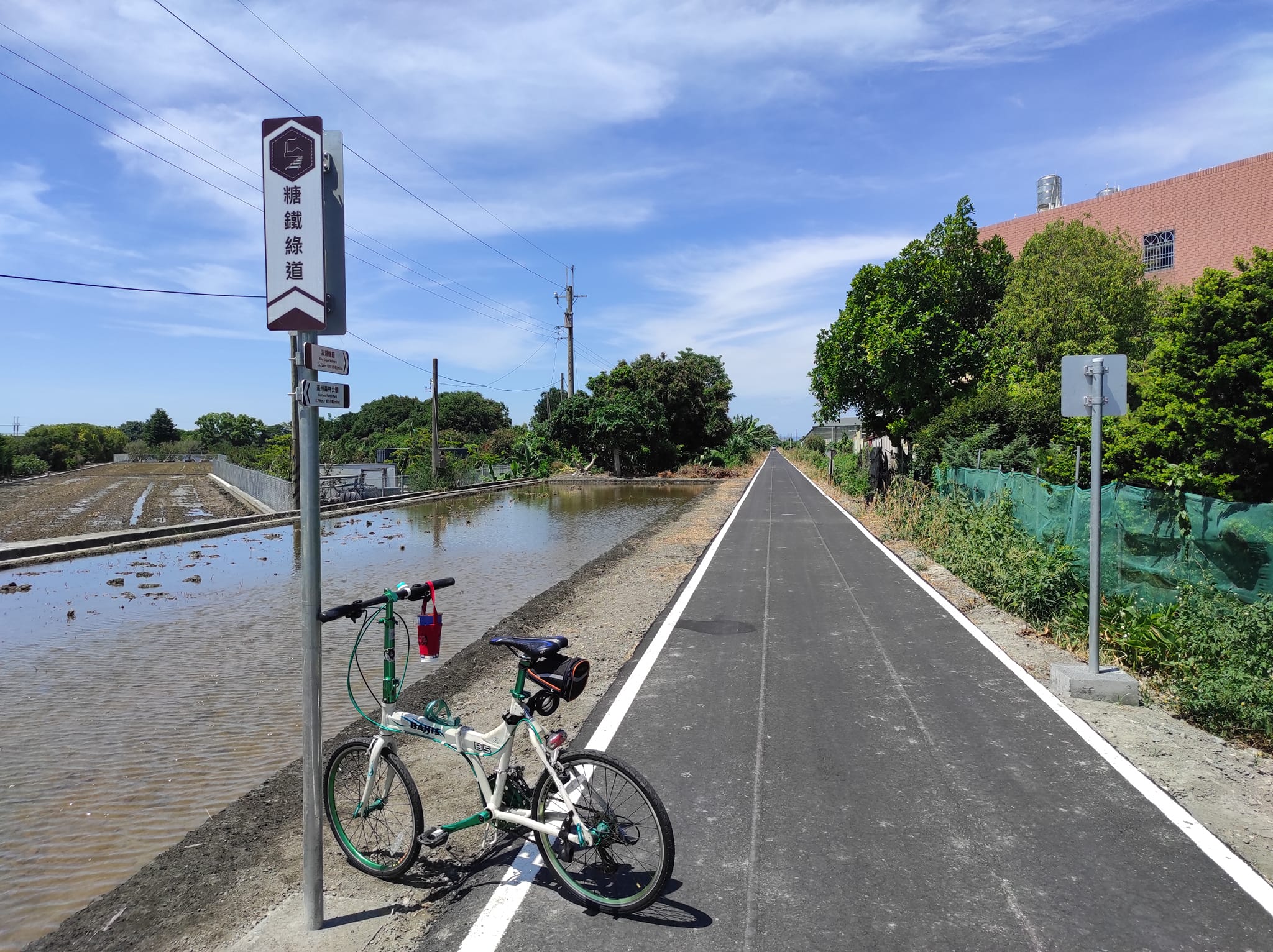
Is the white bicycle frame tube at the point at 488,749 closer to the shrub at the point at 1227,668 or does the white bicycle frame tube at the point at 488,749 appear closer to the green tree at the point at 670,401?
the shrub at the point at 1227,668

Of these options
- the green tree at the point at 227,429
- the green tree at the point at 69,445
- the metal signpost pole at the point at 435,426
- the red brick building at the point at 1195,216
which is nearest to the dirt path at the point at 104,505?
the metal signpost pole at the point at 435,426

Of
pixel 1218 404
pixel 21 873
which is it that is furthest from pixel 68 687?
pixel 1218 404

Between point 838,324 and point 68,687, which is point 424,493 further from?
point 68,687

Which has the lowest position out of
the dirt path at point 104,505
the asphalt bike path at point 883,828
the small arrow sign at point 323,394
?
the dirt path at point 104,505

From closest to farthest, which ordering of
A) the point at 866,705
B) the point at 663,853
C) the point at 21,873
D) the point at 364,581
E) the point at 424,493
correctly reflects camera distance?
the point at 663,853
the point at 21,873
the point at 866,705
the point at 364,581
the point at 424,493

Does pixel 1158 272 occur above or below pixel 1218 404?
above

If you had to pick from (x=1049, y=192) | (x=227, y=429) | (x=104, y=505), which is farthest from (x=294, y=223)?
(x=227, y=429)

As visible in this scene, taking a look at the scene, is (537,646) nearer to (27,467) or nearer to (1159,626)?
(1159,626)

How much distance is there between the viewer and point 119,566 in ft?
53.3

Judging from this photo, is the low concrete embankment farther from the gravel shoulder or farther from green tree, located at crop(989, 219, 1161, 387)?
green tree, located at crop(989, 219, 1161, 387)

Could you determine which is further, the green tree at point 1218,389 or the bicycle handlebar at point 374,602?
the green tree at point 1218,389

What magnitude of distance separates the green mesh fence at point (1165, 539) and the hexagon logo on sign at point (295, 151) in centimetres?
753

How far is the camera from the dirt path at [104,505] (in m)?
24.7

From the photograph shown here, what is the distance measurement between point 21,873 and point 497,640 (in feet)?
10.1
